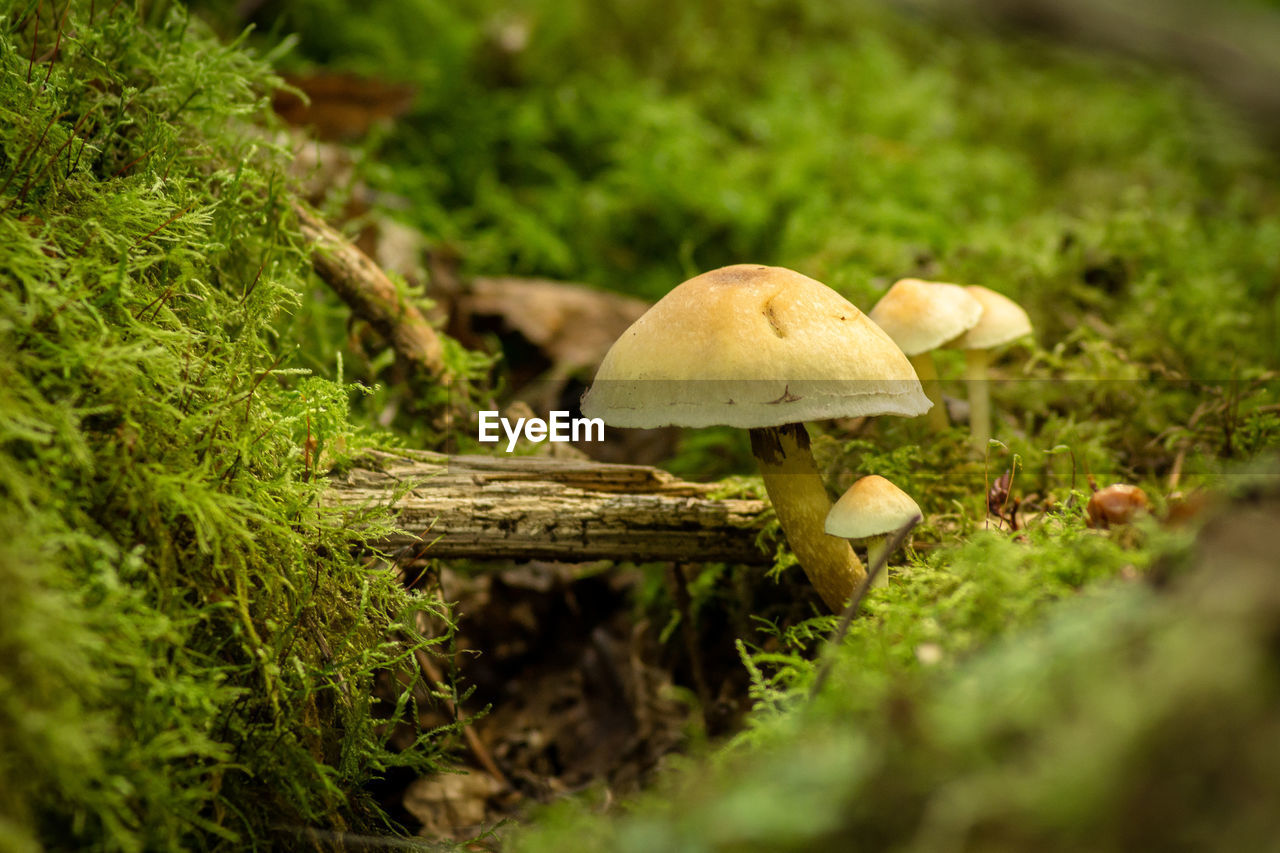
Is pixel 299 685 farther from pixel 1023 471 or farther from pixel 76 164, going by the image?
pixel 1023 471

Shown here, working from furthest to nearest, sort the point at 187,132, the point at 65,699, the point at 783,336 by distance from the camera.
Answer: the point at 187,132 < the point at 783,336 < the point at 65,699

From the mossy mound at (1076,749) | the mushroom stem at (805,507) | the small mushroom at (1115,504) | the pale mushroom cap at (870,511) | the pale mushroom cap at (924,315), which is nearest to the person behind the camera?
the mossy mound at (1076,749)

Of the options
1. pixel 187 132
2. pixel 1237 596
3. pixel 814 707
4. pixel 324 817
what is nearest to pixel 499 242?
pixel 187 132

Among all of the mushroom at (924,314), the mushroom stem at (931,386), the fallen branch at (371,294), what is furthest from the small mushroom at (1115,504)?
the fallen branch at (371,294)

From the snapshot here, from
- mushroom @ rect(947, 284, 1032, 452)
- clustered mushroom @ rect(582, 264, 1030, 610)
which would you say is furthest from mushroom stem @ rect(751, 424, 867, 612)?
mushroom @ rect(947, 284, 1032, 452)

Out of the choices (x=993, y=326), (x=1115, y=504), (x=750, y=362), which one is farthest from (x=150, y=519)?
(x=993, y=326)

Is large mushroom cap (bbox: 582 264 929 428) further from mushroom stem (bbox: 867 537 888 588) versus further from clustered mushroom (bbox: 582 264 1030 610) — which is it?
mushroom stem (bbox: 867 537 888 588)

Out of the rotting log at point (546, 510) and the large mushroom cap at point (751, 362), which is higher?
the large mushroom cap at point (751, 362)

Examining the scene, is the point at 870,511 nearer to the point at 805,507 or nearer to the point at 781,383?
the point at 805,507

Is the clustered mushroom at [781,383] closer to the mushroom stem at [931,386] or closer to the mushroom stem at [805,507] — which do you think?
the mushroom stem at [805,507]
